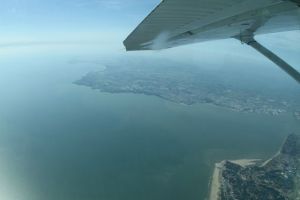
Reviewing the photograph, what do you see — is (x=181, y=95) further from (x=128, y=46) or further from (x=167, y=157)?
(x=128, y=46)

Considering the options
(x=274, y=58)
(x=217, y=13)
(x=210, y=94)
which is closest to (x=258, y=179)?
(x=274, y=58)

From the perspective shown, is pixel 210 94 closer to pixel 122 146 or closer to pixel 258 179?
pixel 122 146

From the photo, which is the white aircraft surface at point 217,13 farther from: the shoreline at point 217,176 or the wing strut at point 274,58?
the shoreline at point 217,176

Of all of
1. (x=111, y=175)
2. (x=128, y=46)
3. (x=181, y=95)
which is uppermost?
(x=181, y=95)

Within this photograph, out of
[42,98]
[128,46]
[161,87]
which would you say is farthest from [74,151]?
[161,87]

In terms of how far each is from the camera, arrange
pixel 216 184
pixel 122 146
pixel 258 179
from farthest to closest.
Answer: pixel 122 146, pixel 258 179, pixel 216 184


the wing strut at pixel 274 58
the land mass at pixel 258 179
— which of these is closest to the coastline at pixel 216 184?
the land mass at pixel 258 179
